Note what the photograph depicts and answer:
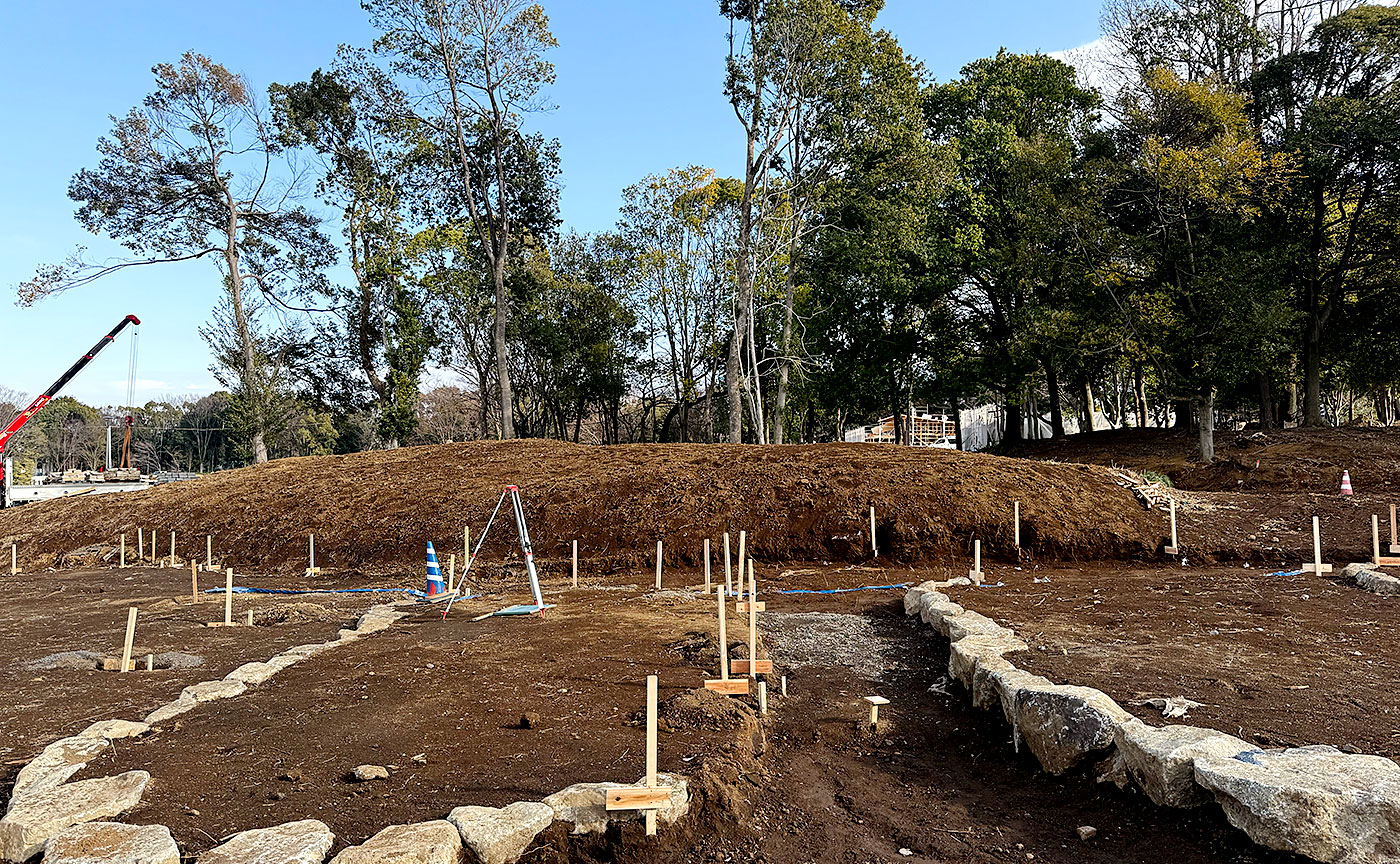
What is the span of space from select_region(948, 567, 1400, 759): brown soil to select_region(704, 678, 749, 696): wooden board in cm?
207

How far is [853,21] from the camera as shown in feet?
69.7

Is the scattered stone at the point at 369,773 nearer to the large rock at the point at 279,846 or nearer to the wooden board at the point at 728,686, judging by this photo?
the large rock at the point at 279,846

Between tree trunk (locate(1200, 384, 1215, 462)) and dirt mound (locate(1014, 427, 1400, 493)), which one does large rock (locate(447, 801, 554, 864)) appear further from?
tree trunk (locate(1200, 384, 1215, 462))

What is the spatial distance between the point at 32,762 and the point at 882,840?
4.71 metres

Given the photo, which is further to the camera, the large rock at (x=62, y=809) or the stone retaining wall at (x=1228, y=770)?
the large rock at (x=62, y=809)

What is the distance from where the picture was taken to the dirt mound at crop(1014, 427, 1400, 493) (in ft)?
54.1

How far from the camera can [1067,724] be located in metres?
4.82

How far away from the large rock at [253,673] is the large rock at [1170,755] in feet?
20.1

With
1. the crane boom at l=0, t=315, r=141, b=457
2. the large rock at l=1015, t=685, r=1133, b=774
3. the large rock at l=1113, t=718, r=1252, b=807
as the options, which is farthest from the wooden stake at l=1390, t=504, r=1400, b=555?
the crane boom at l=0, t=315, r=141, b=457

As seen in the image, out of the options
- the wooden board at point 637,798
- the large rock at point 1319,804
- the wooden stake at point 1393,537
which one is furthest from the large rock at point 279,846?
the wooden stake at point 1393,537

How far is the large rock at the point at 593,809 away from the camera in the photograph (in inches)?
158

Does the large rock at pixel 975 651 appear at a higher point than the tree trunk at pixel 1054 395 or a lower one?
lower

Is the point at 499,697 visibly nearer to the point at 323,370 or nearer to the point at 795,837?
the point at 795,837

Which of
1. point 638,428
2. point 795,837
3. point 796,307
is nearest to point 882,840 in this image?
point 795,837
